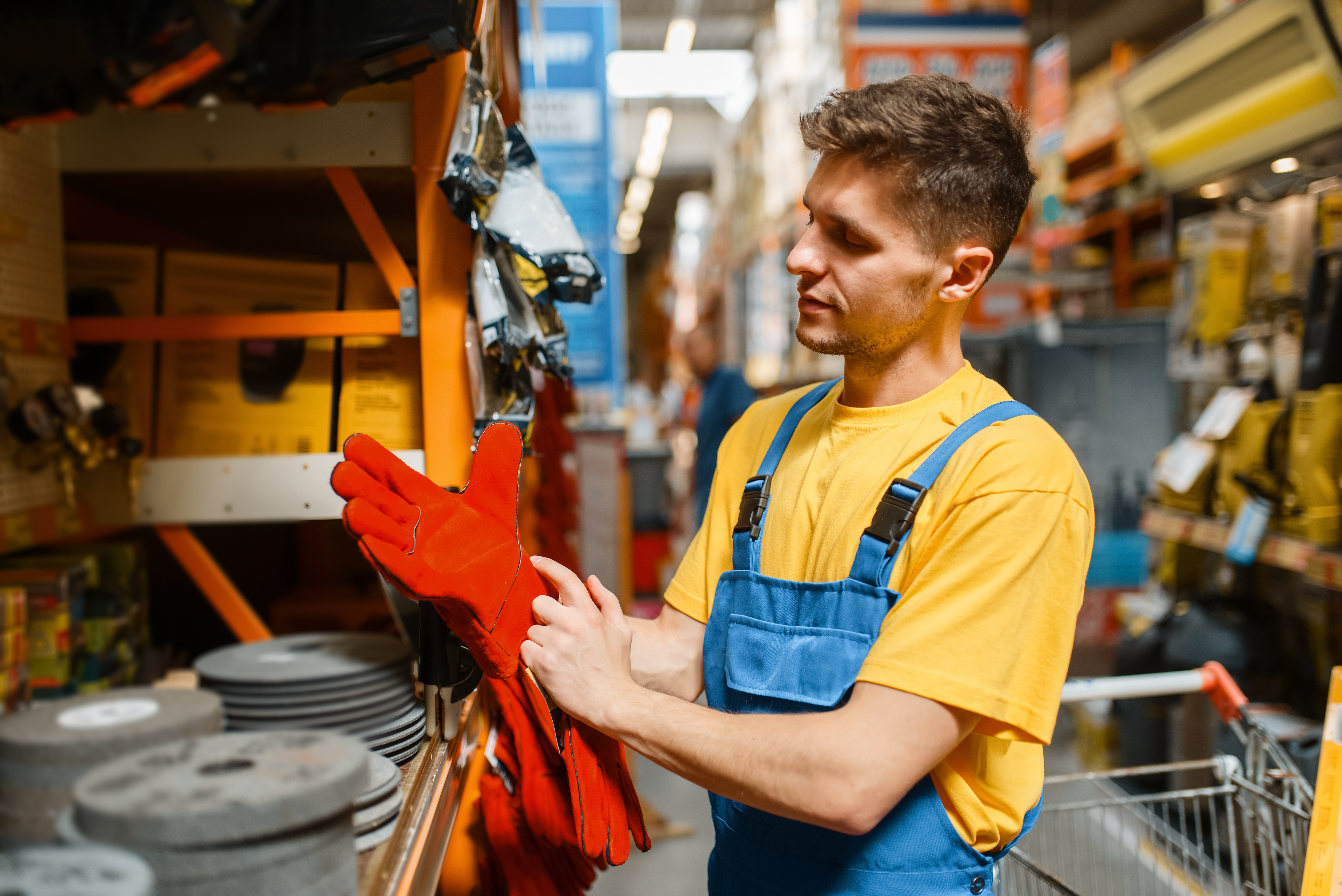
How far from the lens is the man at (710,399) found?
5258mm

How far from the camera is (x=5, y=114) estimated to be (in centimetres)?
89

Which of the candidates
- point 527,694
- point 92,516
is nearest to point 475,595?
point 527,694

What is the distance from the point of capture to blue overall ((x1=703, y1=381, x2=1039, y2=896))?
121cm

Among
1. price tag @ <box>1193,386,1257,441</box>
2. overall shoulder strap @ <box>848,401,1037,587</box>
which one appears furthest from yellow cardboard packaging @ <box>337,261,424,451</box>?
price tag @ <box>1193,386,1257,441</box>

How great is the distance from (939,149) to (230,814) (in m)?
1.16

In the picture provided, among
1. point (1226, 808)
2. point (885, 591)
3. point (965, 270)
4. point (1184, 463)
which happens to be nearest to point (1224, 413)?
point (1184, 463)

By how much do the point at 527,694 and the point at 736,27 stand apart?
12.9 metres

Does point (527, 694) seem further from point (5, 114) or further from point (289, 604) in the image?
point (289, 604)

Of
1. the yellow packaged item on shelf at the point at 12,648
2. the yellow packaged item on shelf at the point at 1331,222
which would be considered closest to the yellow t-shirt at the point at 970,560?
the yellow packaged item on shelf at the point at 12,648

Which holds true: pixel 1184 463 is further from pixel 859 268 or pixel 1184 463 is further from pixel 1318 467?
pixel 859 268

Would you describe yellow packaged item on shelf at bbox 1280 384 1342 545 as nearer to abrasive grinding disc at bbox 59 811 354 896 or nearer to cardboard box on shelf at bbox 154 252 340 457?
cardboard box on shelf at bbox 154 252 340 457

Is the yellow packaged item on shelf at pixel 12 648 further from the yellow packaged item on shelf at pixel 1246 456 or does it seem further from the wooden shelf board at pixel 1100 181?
the wooden shelf board at pixel 1100 181

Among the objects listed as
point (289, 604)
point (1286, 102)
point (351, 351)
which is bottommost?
point (289, 604)

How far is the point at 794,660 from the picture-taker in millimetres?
1252
